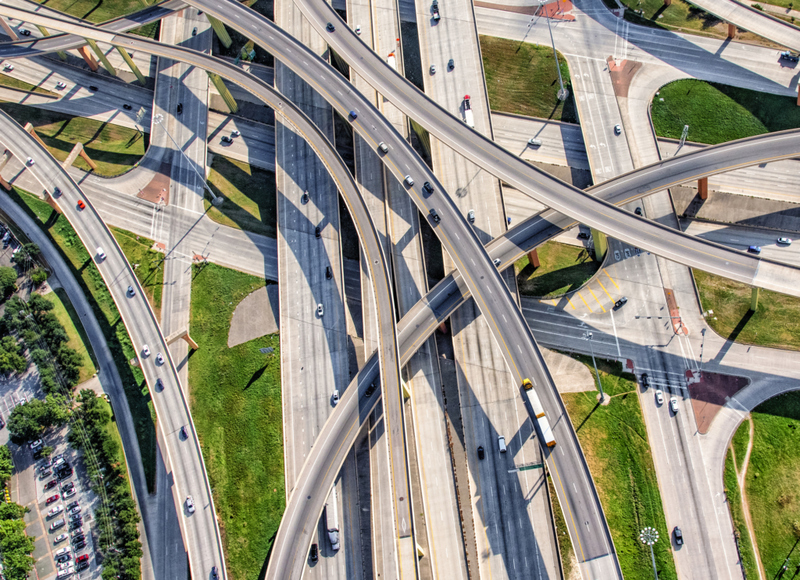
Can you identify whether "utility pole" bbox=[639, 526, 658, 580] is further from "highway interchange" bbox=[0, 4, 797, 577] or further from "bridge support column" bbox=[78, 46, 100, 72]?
"bridge support column" bbox=[78, 46, 100, 72]

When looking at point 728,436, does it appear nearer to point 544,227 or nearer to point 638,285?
point 638,285

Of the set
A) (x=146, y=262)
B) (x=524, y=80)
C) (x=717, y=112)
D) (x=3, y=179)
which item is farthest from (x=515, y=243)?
(x=3, y=179)

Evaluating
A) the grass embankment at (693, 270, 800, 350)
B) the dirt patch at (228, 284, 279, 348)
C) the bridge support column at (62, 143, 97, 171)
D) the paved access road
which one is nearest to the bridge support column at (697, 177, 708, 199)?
the grass embankment at (693, 270, 800, 350)

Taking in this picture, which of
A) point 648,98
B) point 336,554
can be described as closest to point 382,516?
point 336,554

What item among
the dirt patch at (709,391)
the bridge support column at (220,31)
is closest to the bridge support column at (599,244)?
the dirt patch at (709,391)

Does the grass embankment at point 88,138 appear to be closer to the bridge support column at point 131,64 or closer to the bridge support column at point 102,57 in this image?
the bridge support column at point 131,64

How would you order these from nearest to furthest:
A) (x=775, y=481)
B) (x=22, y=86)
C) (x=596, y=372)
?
(x=775, y=481) → (x=596, y=372) → (x=22, y=86)

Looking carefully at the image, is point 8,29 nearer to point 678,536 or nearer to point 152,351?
point 152,351
